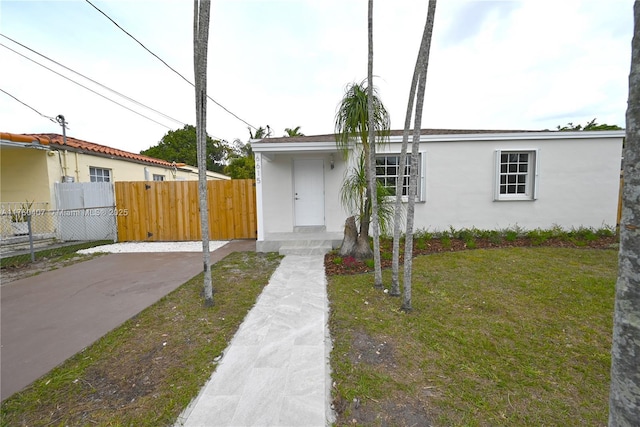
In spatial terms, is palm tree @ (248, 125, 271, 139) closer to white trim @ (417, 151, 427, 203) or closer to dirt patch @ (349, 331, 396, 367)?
white trim @ (417, 151, 427, 203)

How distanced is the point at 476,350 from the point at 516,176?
654 cm

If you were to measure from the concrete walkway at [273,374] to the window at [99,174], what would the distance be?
8544 millimetres

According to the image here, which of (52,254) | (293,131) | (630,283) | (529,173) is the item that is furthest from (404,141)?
(293,131)

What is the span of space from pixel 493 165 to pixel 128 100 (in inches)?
524

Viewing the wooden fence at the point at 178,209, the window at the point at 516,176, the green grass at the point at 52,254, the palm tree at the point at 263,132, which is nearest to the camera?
the green grass at the point at 52,254

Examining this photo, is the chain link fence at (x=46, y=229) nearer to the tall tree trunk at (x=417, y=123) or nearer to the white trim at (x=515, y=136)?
the tall tree trunk at (x=417, y=123)

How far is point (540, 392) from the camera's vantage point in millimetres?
1947

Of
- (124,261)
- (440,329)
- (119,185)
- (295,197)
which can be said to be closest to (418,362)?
(440,329)

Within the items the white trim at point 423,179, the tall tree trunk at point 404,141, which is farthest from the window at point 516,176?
the tall tree trunk at point 404,141

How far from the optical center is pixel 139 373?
223cm

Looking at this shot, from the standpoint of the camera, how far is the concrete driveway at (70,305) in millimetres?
2479

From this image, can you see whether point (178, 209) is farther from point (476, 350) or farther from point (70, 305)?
point (476, 350)

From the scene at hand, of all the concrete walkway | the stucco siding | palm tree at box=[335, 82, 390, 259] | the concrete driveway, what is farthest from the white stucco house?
the stucco siding

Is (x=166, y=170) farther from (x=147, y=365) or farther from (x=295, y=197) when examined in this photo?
(x=147, y=365)
